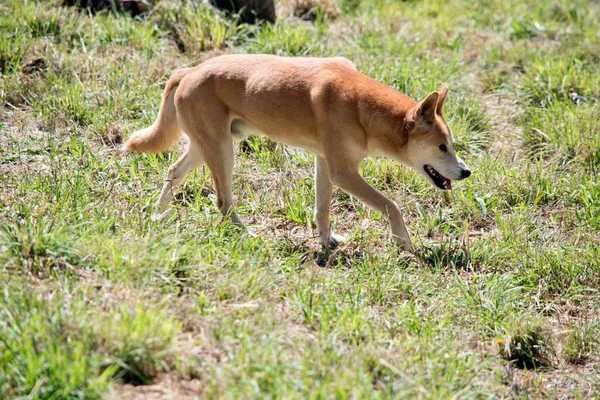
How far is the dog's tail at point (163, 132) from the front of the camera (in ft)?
20.3

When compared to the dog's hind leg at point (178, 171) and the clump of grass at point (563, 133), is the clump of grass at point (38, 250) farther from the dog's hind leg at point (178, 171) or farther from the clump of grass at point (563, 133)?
the clump of grass at point (563, 133)

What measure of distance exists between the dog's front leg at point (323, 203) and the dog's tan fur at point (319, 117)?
7 cm

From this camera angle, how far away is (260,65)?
Answer: 19.9ft

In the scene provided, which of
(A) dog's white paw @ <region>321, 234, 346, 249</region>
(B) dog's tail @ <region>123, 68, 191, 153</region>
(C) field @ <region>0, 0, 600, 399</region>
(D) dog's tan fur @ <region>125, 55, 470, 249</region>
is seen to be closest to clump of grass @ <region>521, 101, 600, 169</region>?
(C) field @ <region>0, 0, 600, 399</region>

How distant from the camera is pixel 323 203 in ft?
20.6

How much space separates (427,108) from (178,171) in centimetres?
203

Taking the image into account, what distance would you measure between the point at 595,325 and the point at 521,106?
12.1 feet

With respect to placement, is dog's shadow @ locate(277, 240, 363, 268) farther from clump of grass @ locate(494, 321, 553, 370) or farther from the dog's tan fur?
clump of grass @ locate(494, 321, 553, 370)

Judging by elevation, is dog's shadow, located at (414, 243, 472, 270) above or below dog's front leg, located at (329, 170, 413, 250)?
below

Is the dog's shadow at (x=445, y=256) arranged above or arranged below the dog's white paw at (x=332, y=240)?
above

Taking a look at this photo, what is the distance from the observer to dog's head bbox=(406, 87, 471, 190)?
5.83m

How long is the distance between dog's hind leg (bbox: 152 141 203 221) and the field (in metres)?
0.14

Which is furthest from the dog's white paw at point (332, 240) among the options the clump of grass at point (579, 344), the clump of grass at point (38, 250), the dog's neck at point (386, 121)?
the clump of grass at point (38, 250)

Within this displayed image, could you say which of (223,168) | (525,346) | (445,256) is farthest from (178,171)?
(525,346)
